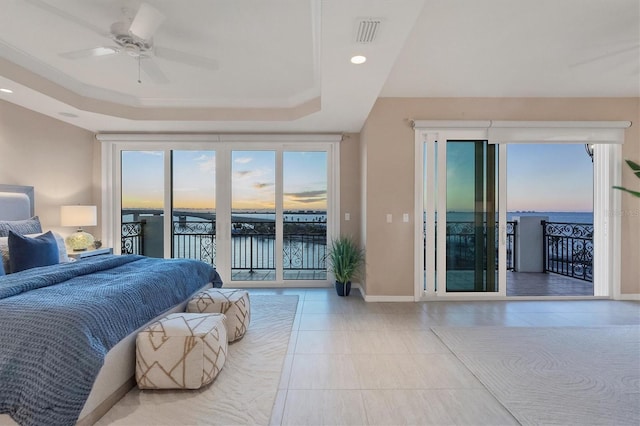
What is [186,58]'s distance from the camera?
3117 mm

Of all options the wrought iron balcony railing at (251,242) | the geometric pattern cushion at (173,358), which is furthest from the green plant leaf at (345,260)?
the geometric pattern cushion at (173,358)

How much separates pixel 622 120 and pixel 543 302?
2.75 metres

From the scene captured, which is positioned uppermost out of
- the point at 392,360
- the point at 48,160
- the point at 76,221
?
the point at 48,160

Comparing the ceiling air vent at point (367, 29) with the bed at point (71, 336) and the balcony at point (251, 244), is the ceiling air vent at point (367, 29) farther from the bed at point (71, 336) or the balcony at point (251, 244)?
the balcony at point (251, 244)

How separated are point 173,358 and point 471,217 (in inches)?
157

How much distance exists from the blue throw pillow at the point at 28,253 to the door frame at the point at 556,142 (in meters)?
4.19

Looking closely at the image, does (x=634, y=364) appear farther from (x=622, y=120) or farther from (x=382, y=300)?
(x=622, y=120)

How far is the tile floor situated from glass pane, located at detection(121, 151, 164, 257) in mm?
2864

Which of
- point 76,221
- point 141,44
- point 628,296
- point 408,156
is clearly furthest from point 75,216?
point 628,296

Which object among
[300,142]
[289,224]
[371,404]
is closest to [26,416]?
[371,404]

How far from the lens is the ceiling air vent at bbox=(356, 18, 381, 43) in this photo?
2117 mm

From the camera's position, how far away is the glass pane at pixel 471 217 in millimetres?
4344

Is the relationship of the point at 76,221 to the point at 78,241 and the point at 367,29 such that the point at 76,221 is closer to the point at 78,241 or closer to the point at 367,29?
the point at 78,241

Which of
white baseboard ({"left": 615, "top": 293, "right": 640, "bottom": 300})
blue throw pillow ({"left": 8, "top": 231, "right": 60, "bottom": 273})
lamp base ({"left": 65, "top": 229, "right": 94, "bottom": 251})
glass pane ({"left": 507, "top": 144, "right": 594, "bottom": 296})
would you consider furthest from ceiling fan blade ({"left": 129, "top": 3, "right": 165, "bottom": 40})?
white baseboard ({"left": 615, "top": 293, "right": 640, "bottom": 300})
